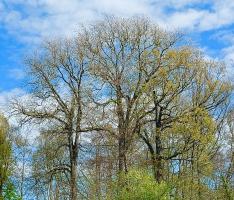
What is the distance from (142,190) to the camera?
95.6 ft

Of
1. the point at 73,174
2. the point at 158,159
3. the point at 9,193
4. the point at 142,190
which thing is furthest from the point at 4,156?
the point at 142,190

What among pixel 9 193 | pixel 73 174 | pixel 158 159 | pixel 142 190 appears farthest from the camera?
pixel 73 174

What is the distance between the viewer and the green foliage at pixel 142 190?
95.1ft

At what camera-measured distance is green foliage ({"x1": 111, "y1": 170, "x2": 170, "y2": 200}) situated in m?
29.0

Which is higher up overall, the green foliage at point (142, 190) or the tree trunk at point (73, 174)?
the tree trunk at point (73, 174)

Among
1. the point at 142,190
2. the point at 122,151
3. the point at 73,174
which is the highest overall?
the point at 122,151

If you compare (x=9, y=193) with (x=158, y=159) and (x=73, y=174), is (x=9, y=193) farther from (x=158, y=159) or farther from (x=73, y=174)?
(x=158, y=159)

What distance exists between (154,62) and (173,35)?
2.55 metres

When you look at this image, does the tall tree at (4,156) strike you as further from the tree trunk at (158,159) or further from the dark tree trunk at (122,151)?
the tree trunk at (158,159)

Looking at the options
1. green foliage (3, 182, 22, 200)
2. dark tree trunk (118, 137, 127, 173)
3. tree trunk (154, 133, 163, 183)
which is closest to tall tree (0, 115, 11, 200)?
green foliage (3, 182, 22, 200)

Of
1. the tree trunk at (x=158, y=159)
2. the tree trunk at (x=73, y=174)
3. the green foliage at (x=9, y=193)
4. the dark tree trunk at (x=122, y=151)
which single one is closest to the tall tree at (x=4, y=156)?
the green foliage at (x=9, y=193)

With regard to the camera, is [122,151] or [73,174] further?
[73,174]

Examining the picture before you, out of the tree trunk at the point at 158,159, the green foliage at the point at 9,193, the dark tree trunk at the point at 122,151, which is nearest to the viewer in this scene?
the green foliage at the point at 9,193

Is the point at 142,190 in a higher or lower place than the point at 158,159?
lower
